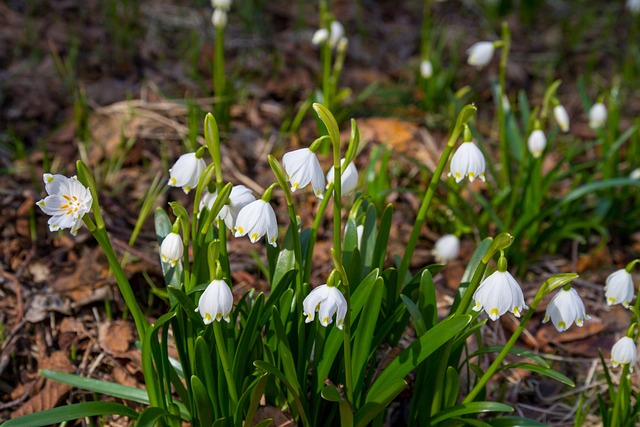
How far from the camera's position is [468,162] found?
1.87 meters

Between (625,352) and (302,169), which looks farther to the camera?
(625,352)

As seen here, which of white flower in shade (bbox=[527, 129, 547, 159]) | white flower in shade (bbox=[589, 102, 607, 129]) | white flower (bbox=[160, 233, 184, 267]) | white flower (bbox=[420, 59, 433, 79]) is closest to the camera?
white flower (bbox=[160, 233, 184, 267])

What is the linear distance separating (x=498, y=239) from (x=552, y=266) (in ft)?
5.74

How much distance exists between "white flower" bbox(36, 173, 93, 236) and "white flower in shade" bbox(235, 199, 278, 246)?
0.35 m

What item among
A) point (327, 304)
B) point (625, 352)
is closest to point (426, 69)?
point (625, 352)

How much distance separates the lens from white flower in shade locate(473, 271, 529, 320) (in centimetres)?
170

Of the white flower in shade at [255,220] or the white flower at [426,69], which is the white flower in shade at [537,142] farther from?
the white flower in shade at [255,220]

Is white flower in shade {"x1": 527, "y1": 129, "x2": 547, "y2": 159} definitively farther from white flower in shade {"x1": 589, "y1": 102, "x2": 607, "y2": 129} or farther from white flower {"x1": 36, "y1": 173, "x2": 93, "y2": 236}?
white flower {"x1": 36, "y1": 173, "x2": 93, "y2": 236}

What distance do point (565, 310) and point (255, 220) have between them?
799 mm

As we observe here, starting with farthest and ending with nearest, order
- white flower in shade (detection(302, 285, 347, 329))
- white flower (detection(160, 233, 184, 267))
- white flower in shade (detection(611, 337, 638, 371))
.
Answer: white flower in shade (detection(611, 337, 638, 371)) → white flower (detection(160, 233, 184, 267)) → white flower in shade (detection(302, 285, 347, 329))

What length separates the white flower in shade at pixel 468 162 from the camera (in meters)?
1.87

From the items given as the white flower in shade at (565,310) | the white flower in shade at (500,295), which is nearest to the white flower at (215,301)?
the white flower in shade at (500,295)

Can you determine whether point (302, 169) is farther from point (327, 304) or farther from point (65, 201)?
point (65, 201)

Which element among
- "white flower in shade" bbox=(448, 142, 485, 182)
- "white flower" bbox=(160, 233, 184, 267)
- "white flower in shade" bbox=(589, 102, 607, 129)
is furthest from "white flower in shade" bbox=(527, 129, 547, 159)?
"white flower" bbox=(160, 233, 184, 267)
